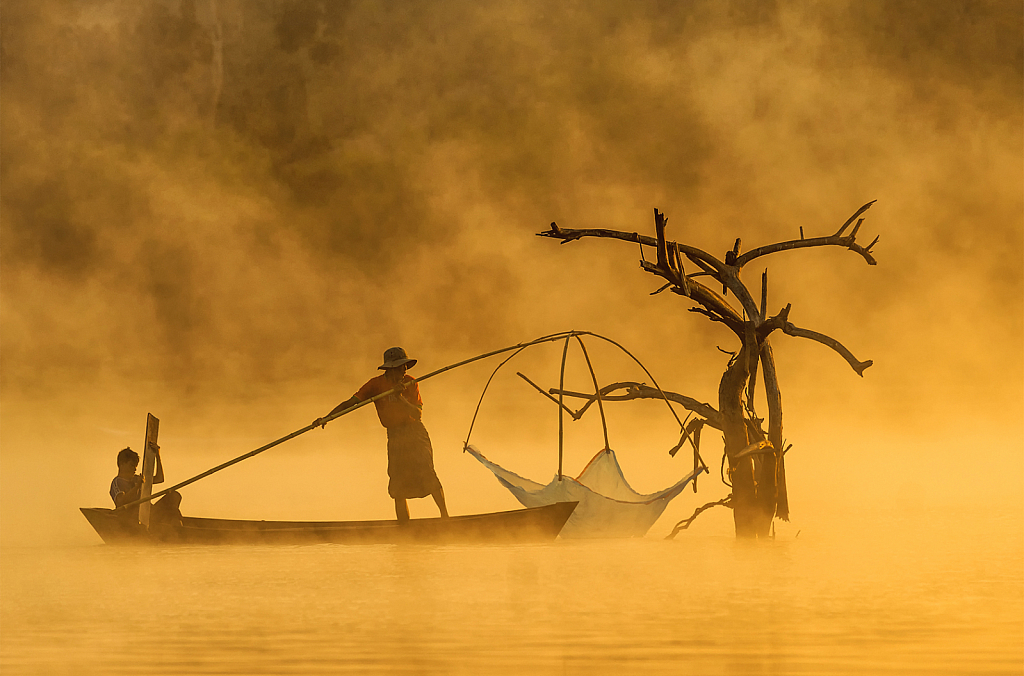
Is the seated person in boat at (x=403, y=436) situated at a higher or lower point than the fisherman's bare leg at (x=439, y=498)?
higher

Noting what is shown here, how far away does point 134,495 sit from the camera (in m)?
10.9

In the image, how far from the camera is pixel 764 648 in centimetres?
561

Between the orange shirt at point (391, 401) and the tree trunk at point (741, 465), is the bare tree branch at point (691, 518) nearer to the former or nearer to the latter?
the tree trunk at point (741, 465)

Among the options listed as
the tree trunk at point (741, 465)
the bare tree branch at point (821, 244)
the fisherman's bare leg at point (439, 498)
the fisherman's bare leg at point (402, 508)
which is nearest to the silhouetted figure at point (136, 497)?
the fisherman's bare leg at point (402, 508)

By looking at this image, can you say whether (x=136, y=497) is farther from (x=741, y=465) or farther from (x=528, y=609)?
(x=741, y=465)

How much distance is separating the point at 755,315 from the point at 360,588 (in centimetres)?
468

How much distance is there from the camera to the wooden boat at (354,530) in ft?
33.6

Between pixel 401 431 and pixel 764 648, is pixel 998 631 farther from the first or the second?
pixel 401 431

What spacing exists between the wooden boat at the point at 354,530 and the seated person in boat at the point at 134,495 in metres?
0.09

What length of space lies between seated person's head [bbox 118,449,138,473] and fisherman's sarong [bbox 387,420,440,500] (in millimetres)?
2803

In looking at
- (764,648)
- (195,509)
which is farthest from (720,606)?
(195,509)

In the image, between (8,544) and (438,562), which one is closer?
(438,562)

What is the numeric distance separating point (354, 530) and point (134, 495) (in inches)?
95.6

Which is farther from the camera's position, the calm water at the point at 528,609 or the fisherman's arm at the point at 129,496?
the fisherman's arm at the point at 129,496
